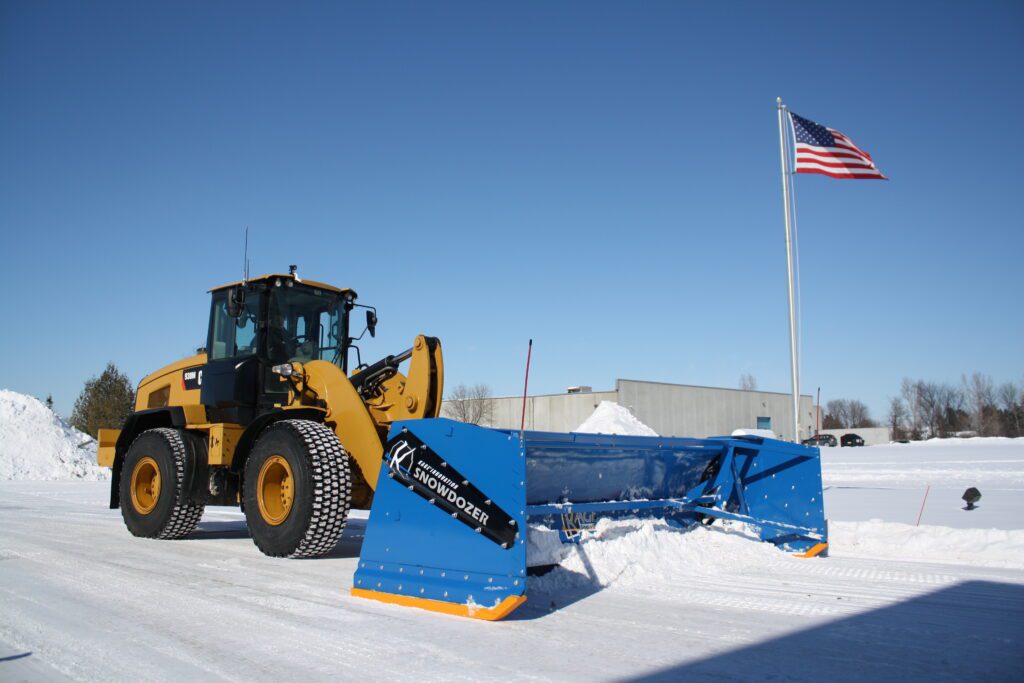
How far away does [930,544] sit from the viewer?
6.52 metres

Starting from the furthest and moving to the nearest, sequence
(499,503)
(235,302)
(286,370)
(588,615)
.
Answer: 1. (235,302)
2. (286,370)
3. (499,503)
4. (588,615)

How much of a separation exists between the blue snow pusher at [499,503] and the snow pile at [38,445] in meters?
23.3

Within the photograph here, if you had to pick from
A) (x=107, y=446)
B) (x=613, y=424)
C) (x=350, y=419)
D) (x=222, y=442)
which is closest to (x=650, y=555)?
(x=350, y=419)

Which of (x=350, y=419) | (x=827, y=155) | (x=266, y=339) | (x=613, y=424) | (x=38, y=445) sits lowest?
(x=38, y=445)

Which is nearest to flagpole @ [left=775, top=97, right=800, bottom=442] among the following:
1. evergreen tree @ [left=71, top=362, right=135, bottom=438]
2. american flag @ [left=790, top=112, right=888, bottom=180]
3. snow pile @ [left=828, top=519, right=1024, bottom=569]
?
american flag @ [left=790, top=112, right=888, bottom=180]

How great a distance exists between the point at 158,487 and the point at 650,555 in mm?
5541

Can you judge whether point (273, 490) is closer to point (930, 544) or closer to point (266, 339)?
point (266, 339)

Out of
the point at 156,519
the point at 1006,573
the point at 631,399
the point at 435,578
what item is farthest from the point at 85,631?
the point at 631,399

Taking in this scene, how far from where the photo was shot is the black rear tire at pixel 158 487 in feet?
25.9

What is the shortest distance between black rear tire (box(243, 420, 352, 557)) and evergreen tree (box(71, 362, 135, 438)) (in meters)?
38.4

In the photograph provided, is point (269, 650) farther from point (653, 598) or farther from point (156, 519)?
point (156, 519)

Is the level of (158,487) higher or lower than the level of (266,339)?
lower

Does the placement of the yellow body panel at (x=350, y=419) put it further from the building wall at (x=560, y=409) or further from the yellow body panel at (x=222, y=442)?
the building wall at (x=560, y=409)

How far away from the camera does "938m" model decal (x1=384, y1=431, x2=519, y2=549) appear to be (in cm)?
434
